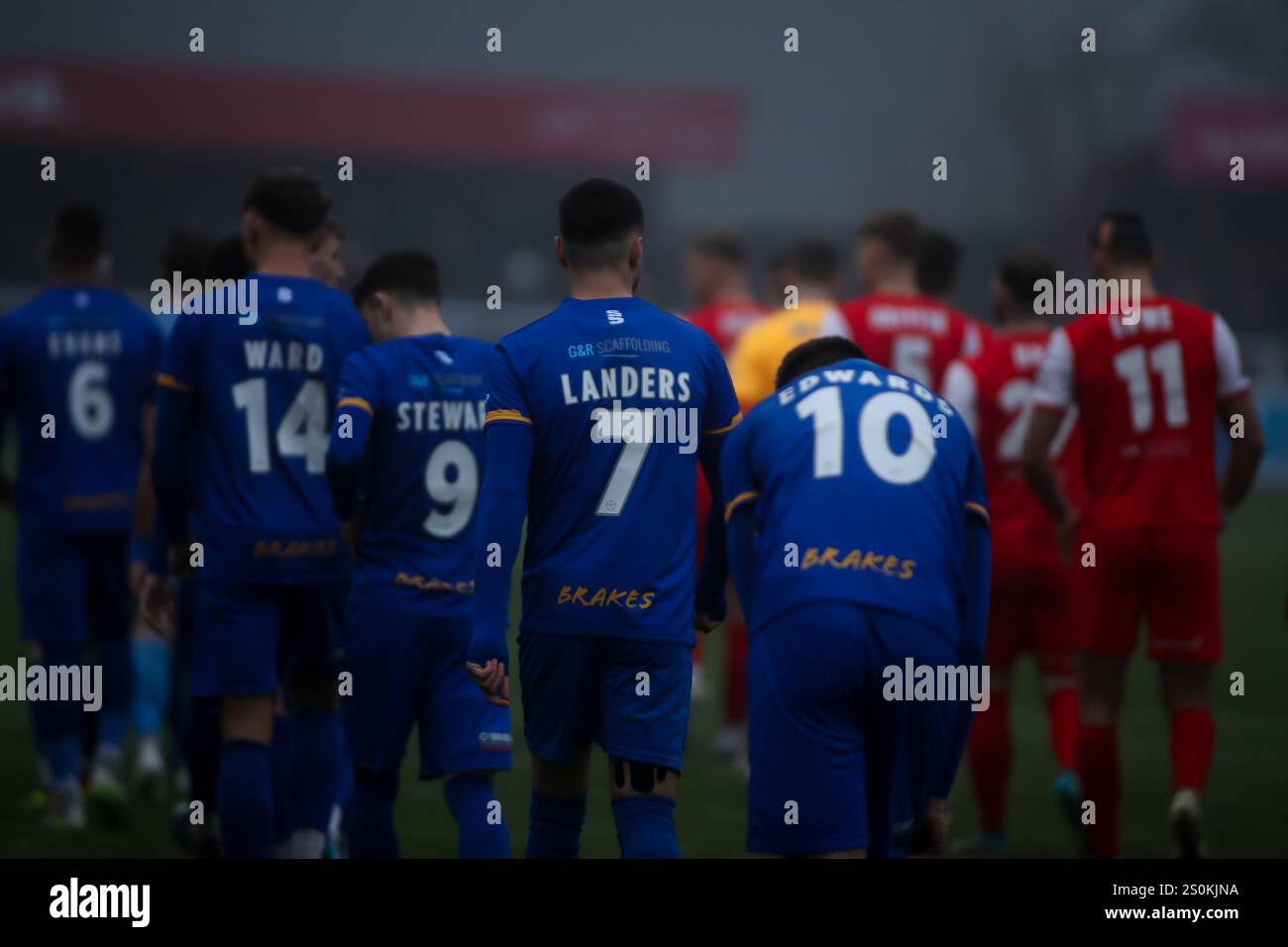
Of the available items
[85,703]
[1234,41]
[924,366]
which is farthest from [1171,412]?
[1234,41]

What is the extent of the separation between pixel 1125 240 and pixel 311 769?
3.57 m

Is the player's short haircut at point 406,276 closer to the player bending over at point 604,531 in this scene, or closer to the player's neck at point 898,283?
the player bending over at point 604,531

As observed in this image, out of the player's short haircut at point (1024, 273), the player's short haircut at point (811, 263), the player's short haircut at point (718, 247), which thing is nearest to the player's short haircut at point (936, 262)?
the player's short haircut at point (1024, 273)

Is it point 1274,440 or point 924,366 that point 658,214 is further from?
point 924,366

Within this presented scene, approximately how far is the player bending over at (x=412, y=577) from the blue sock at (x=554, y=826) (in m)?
0.33

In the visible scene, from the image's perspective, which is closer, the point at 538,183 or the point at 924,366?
the point at 924,366

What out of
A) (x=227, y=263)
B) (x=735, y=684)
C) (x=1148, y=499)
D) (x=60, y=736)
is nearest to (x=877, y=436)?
(x=1148, y=499)

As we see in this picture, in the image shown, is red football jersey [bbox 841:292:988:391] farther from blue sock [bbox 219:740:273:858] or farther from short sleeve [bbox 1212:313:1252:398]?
blue sock [bbox 219:740:273:858]

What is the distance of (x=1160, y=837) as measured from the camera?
6.83 metres

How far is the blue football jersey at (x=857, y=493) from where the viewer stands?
3.90 metres

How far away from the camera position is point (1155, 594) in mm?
6082

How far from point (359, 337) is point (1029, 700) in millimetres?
6901
